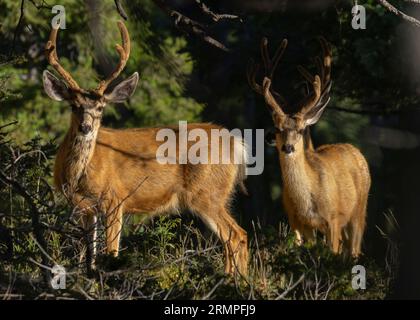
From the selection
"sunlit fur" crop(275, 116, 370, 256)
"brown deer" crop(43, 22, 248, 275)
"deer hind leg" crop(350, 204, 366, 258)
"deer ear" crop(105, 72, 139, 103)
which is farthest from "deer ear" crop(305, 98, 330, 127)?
"deer ear" crop(105, 72, 139, 103)

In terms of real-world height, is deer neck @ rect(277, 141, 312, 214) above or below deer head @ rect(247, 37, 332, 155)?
below

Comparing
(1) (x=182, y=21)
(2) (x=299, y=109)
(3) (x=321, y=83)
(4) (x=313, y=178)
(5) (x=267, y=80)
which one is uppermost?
(3) (x=321, y=83)

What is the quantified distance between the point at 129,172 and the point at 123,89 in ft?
3.25

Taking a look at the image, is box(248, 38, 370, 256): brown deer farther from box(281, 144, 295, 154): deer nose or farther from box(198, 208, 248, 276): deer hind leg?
box(198, 208, 248, 276): deer hind leg

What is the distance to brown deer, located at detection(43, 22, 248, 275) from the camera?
1230cm

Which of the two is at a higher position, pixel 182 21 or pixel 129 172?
pixel 182 21

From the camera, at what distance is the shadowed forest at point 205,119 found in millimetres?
9492

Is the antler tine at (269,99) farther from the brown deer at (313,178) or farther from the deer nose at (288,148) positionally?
the deer nose at (288,148)

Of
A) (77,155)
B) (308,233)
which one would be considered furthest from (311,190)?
(77,155)

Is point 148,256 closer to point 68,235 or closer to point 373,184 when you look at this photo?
point 68,235

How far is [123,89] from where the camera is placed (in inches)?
493

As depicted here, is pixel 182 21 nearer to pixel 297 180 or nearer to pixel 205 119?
pixel 297 180

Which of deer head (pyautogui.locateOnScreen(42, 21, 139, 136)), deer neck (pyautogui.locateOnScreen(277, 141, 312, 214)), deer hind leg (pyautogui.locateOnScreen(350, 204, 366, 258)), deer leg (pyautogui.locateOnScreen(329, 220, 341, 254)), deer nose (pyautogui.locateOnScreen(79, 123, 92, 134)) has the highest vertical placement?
deer head (pyautogui.locateOnScreen(42, 21, 139, 136))

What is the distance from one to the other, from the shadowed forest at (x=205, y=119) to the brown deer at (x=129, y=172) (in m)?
0.30
